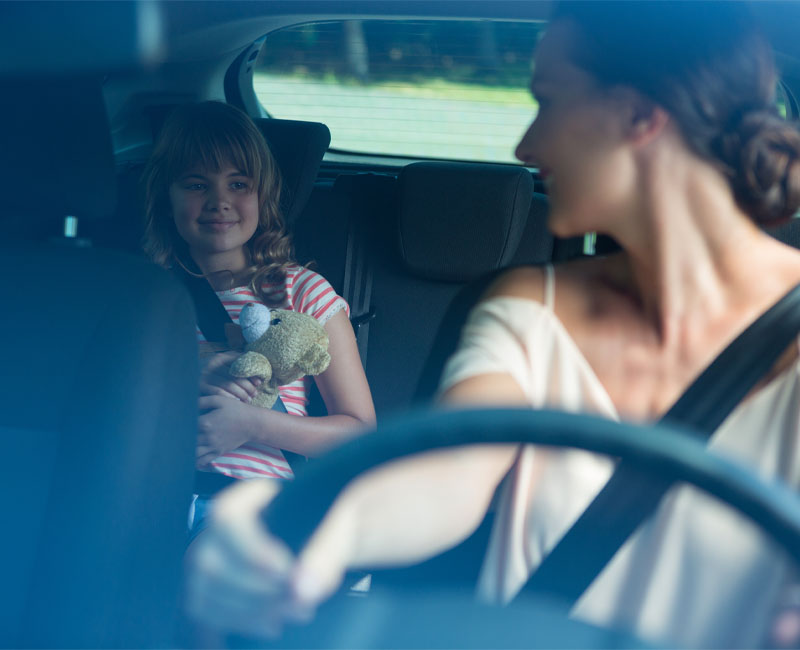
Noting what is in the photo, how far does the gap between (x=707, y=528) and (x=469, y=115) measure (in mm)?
2603

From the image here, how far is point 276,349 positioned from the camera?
1.71 metres

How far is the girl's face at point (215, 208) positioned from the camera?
1853mm

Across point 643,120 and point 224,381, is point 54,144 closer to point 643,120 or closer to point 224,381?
point 224,381

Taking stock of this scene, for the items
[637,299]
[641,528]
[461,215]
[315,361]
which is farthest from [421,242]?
[641,528]

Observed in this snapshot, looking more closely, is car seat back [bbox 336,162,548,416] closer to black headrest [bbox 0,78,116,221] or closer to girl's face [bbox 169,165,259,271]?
girl's face [bbox 169,165,259,271]

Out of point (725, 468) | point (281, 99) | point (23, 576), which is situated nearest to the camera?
point (725, 468)

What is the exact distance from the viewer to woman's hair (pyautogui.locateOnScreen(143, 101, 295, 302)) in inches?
73.7

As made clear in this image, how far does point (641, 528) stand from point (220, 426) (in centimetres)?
93

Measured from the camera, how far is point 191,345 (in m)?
1.33

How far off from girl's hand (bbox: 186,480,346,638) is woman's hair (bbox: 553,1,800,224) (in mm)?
591

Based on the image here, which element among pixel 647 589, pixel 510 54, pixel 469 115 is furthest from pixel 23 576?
pixel 469 115

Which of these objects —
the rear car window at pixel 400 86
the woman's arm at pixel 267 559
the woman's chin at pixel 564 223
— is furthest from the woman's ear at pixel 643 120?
the rear car window at pixel 400 86

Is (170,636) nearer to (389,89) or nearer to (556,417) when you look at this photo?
(556,417)

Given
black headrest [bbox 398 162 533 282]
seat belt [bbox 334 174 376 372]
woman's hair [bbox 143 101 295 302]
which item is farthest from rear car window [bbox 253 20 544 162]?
woman's hair [bbox 143 101 295 302]
